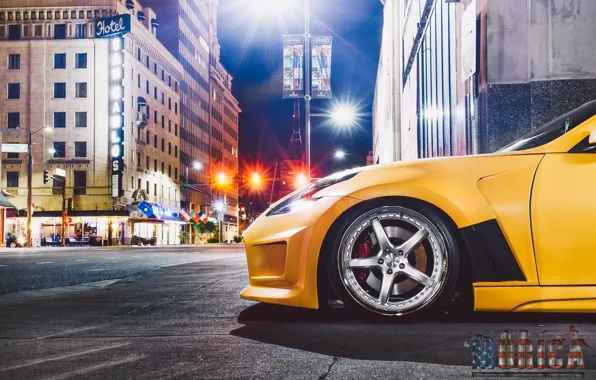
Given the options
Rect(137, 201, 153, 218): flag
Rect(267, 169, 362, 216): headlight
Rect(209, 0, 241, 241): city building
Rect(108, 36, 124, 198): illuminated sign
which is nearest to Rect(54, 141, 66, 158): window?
Rect(108, 36, 124, 198): illuminated sign

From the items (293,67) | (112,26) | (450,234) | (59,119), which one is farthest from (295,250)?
(59,119)

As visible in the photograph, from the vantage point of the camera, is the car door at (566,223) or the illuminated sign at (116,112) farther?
the illuminated sign at (116,112)

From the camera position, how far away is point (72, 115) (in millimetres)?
56750

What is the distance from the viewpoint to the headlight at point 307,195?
423 cm

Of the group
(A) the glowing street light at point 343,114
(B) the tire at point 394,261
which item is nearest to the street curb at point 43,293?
(B) the tire at point 394,261

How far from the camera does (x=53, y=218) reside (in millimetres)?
55625

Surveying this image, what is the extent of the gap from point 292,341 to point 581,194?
183cm

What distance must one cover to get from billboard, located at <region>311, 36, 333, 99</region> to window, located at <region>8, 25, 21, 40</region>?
42843 millimetres

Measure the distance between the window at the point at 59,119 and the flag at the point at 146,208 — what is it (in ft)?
30.6

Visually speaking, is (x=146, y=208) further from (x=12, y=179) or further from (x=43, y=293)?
(x=43, y=293)

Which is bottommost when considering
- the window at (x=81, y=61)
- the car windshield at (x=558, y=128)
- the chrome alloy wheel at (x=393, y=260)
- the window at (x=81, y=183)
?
the chrome alloy wheel at (x=393, y=260)

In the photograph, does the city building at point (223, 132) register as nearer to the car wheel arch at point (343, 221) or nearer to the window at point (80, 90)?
the window at point (80, 90)

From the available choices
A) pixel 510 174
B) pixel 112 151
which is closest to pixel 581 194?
pixel 510 174

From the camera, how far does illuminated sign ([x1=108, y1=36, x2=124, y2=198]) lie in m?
55.2
